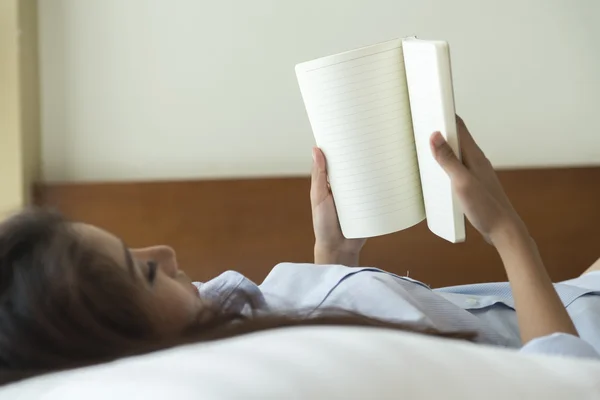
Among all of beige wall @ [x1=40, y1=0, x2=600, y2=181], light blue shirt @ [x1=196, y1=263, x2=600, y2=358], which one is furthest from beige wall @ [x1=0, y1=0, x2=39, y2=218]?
light blue shirt @ [x1=196, y1=263, x2=600, y2=358]

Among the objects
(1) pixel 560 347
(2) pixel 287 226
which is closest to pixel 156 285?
(1) pixel 560 347

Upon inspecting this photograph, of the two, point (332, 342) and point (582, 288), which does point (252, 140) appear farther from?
point (332, 342)

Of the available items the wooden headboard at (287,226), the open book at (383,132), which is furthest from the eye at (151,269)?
the wooden headboard at (287,226)

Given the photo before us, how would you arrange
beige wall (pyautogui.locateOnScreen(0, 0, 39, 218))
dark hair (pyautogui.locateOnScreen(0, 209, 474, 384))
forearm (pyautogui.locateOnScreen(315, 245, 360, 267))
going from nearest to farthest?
1. dark hair (pyautogui.locateOnScreen(0, 209, 474, 384))
2. forearm (pyautogui.locateOnScreen(315, 245, 360, 267))
3. beige wall (pyautogui.locateOnScreen(0, 0, 39, 218))

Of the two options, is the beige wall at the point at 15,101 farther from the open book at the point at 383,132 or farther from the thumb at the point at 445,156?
the thumb at the point at 445,156

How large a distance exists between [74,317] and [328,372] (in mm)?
203

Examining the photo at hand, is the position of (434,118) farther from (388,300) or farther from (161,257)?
(161,257)

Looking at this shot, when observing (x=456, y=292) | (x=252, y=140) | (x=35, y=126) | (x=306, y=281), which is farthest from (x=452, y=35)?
(x=35, y=126)

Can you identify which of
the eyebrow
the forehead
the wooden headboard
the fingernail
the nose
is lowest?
the wooden headboard

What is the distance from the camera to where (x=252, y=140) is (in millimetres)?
1093

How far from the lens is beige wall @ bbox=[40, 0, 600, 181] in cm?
106

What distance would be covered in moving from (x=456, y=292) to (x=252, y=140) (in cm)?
48

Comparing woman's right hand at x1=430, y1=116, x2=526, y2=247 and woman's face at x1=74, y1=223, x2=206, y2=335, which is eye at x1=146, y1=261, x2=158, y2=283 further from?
woman's right hand at x1=430, y1=116, x2=526, y2=247

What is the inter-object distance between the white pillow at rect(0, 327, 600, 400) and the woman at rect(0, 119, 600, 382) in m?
0.04
